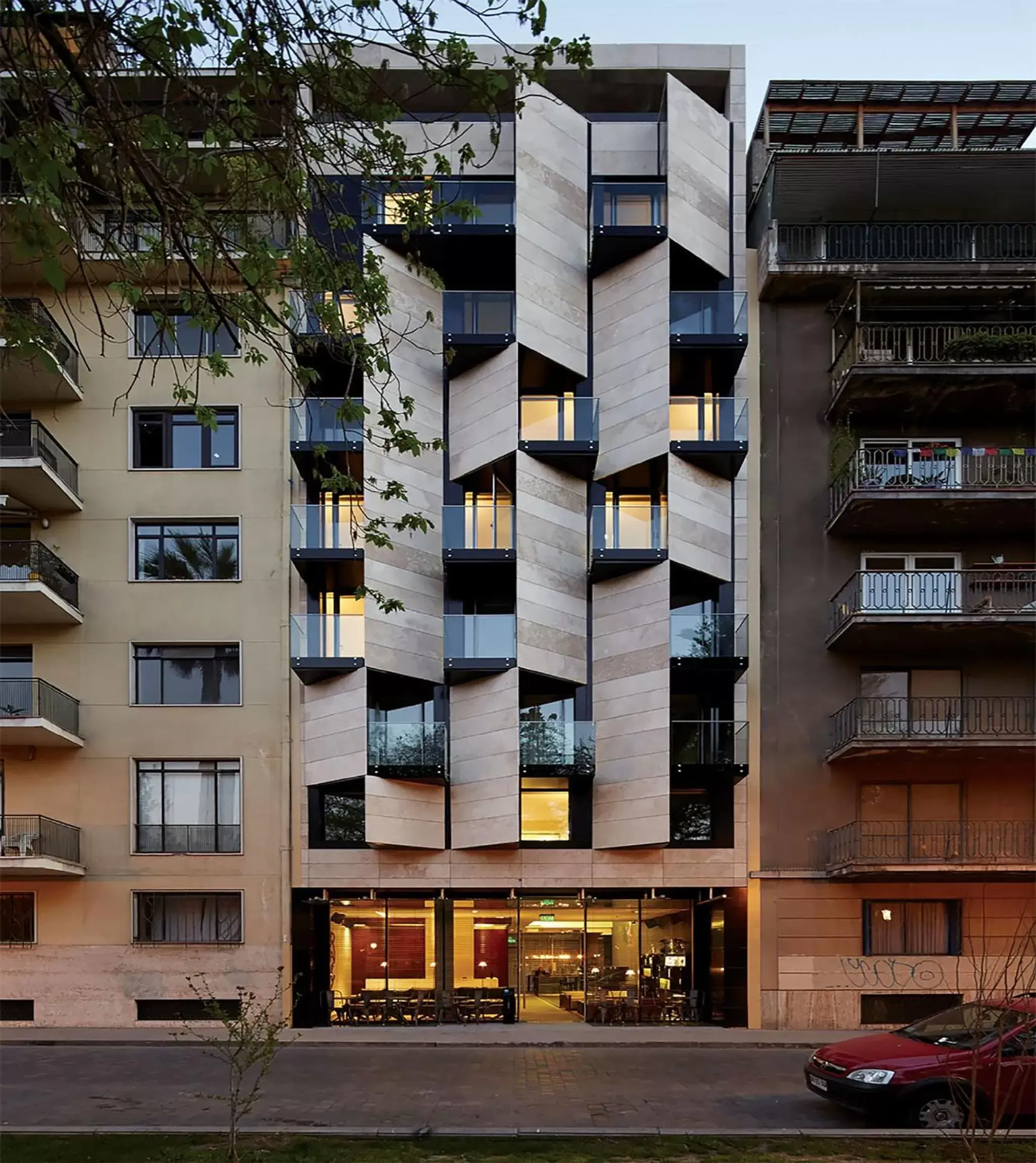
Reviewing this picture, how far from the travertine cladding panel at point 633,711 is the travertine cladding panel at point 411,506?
3.79 metres

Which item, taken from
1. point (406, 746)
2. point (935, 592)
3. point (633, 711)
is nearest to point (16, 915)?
point (406, 746)

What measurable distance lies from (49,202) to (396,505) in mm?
16587

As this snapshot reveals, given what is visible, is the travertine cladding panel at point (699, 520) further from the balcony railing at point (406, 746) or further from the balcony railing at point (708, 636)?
the balcony railing at point (406, 746)

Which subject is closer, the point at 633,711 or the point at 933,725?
the point at 633,711

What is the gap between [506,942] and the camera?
2322 cm

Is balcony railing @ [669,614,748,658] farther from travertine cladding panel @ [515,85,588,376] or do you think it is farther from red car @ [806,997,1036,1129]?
red car @ [806,997,1036,1129]

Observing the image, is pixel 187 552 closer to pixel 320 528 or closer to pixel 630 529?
pixel 320 528

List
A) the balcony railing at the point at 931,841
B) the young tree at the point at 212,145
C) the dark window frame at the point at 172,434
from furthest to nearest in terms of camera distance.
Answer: the dark window frame at the point at 172,434, the balcony railing at the point at 931,841, the young tree at the point at 212,145

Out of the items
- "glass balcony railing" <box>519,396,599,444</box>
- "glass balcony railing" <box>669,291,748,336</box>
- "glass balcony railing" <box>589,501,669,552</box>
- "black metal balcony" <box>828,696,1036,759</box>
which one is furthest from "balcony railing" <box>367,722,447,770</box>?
"glass balcony railing" <box>669,291,748,336</box>

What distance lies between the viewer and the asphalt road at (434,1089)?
505 inches

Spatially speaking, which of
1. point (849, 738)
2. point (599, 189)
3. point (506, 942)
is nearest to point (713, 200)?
point (599, 189)

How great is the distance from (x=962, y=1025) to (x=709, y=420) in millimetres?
13633

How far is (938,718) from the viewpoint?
2264 cm

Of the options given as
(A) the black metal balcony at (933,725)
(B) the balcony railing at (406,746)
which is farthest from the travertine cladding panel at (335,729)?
(A) the black metal balcony at (933,725)
